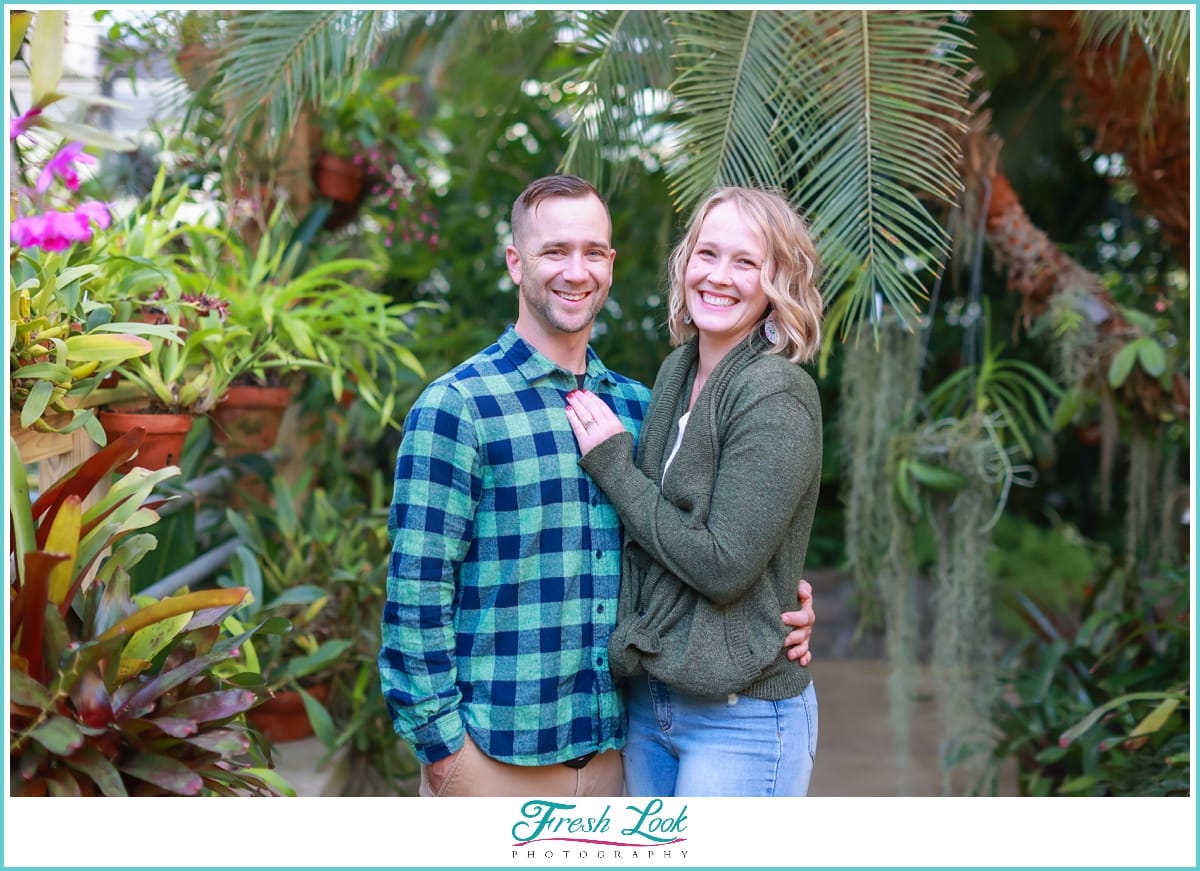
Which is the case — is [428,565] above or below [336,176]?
below

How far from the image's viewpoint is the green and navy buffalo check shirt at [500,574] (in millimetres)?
1525

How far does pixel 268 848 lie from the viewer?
4.89 ft

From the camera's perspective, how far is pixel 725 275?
1.58 metres

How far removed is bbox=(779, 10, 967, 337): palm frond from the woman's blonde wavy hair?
29 centimetres

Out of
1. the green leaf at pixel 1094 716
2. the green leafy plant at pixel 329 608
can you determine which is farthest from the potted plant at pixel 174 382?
the green leaf at pixel 1094 716

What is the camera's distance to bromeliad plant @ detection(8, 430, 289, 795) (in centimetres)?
131

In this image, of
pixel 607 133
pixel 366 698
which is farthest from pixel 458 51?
pixel 366 698

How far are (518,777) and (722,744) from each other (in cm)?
33

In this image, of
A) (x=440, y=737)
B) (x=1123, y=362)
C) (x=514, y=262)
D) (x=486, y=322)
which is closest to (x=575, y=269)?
(x=514, y=262)

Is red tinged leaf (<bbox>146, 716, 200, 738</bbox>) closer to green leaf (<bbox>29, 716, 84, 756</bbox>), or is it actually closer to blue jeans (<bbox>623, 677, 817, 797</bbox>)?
green leaf (<bbox>29, 716, 84, 756</bbox>)

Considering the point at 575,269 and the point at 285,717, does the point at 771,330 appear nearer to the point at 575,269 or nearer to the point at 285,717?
the point at 575,269

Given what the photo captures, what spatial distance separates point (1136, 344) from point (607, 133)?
5.57ft

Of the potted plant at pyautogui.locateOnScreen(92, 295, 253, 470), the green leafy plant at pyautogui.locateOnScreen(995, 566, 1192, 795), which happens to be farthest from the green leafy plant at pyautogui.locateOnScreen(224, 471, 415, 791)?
the green leafy plant at pyautogui.locateOnScreen(995, 566, 1192, 795)

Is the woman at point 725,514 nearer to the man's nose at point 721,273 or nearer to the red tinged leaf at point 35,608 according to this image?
the man's nose at point 721,273
